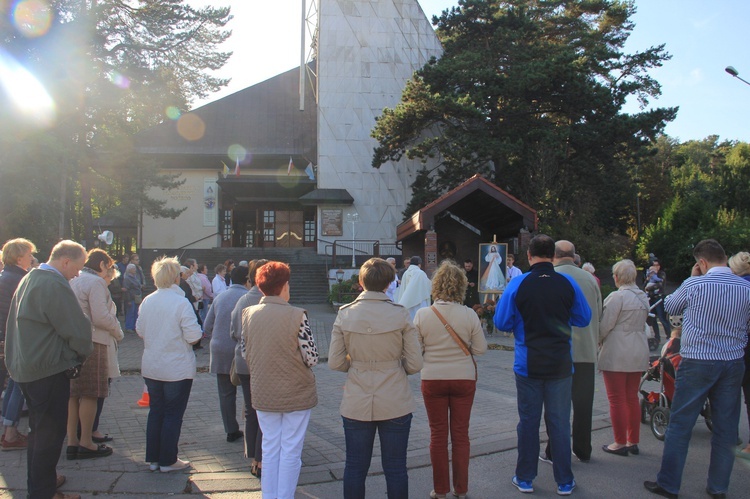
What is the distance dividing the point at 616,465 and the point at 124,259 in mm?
16088

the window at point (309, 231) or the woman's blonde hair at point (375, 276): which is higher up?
the window at point (309, 231)

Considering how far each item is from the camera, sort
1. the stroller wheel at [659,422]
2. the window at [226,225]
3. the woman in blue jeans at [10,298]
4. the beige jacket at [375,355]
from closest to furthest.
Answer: the beige jacket at [375,355] → the woman in blue jeans at [10,298] → the stroller wheel at [659,422] → the window at [226,225]

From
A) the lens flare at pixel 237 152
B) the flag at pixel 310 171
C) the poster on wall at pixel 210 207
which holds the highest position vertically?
the lens flare at pixel 237 152

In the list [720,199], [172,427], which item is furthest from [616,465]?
[720,199]

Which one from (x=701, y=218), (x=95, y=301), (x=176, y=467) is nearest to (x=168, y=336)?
(x=95, y=301)

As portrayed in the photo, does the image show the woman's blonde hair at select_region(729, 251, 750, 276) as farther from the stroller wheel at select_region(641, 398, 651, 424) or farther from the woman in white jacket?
the stroller wheel at select_region(641, 398, 651, 424)

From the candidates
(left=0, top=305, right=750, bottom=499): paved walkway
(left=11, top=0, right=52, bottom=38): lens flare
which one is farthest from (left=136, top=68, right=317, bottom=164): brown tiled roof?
(left=0, top=305, right=750, bottom=499): paved walkway

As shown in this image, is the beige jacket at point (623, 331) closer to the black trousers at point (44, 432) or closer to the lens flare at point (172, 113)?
the black trousers at point (44, 432)

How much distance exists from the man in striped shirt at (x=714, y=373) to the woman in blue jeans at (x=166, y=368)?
157 inches

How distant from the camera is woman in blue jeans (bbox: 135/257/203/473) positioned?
4.96 m

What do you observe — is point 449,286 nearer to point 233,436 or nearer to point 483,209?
point 233,436

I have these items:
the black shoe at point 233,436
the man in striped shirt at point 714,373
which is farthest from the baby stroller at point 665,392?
the black shoe at point 233,436

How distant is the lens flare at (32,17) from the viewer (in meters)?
18.7

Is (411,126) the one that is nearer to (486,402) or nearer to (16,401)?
(486,402)
